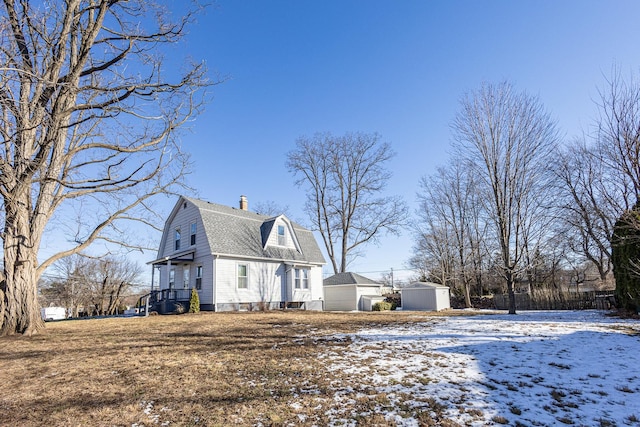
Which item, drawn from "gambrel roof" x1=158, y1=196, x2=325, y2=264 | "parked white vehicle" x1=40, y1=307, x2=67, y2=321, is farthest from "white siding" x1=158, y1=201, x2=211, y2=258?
"parked white vehicle" x1=40, y1=307, x2=67, y2=321

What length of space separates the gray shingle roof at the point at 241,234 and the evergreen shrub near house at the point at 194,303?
2.27m

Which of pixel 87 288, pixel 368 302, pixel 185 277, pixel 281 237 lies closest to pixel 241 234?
pixel 281 237

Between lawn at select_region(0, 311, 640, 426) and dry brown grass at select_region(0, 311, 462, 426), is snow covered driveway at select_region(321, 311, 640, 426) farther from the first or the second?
dry brown grass at select_region(0, 311, 462, 426)

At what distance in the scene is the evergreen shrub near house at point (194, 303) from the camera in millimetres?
16839

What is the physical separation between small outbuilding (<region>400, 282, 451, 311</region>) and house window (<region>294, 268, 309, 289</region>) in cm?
707

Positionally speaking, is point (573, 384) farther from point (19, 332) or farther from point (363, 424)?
point (19, 332)

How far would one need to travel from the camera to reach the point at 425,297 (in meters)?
23.6

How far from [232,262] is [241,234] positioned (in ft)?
7.02

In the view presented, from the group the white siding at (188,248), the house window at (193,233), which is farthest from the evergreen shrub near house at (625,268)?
the house window at (193,233)

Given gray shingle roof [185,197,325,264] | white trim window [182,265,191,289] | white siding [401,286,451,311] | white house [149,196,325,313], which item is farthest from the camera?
white siding [401,286,451,311]

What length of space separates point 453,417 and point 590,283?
4055 cm

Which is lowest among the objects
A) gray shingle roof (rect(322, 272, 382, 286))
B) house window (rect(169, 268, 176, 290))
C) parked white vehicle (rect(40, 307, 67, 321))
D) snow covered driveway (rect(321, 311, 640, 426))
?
parked white vehicle (rect(40, 307, 67, 321))

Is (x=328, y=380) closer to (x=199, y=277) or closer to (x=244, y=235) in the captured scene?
(x=199, y=277)

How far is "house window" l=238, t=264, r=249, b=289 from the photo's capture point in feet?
63.0
